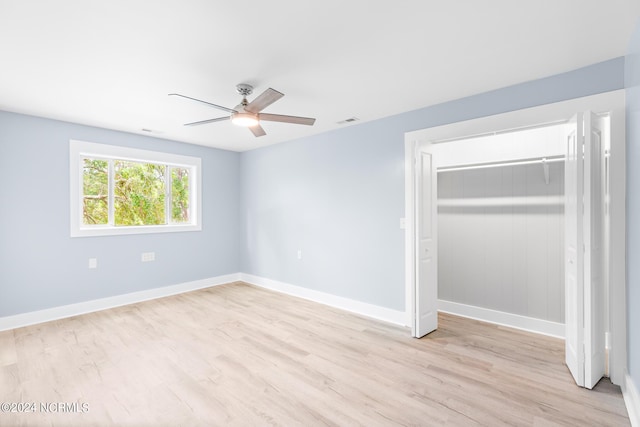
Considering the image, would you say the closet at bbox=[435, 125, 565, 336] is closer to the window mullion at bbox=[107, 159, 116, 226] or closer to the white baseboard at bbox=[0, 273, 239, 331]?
the white baseboard at bbox=[0, 273, 239, 331]

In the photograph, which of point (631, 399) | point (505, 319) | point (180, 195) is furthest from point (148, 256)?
point (631, 399)

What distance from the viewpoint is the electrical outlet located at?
4602 millimetres

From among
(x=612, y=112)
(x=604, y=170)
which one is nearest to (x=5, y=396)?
(x=604, y=170)

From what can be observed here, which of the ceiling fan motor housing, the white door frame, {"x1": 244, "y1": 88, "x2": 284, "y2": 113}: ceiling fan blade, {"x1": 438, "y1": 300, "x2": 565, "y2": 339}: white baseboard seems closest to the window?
the ceiling fan motor housing

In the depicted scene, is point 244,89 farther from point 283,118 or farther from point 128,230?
point 128,230

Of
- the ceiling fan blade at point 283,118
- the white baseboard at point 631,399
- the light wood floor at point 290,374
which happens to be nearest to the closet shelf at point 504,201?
the light wood floor at point 290,374

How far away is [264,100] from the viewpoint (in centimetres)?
250

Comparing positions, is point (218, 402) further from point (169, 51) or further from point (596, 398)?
point (596, 398)

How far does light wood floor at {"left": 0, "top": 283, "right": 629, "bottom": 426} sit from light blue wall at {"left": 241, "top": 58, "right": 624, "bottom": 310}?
2.47 ft

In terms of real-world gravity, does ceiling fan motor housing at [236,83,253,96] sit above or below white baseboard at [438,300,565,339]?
above

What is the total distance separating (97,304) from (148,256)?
0.88m

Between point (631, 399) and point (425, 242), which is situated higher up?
point (425, 242)

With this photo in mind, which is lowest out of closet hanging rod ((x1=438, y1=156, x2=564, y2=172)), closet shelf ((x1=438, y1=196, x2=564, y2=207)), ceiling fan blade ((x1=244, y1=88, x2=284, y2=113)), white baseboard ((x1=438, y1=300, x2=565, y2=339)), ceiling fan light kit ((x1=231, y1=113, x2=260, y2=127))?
white baseboard ((x1=438, y1=300, x2=565, y2=339))

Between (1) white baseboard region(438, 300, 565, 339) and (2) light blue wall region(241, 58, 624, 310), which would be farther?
(1) white baseboard region(438, 300, 565, 339)
